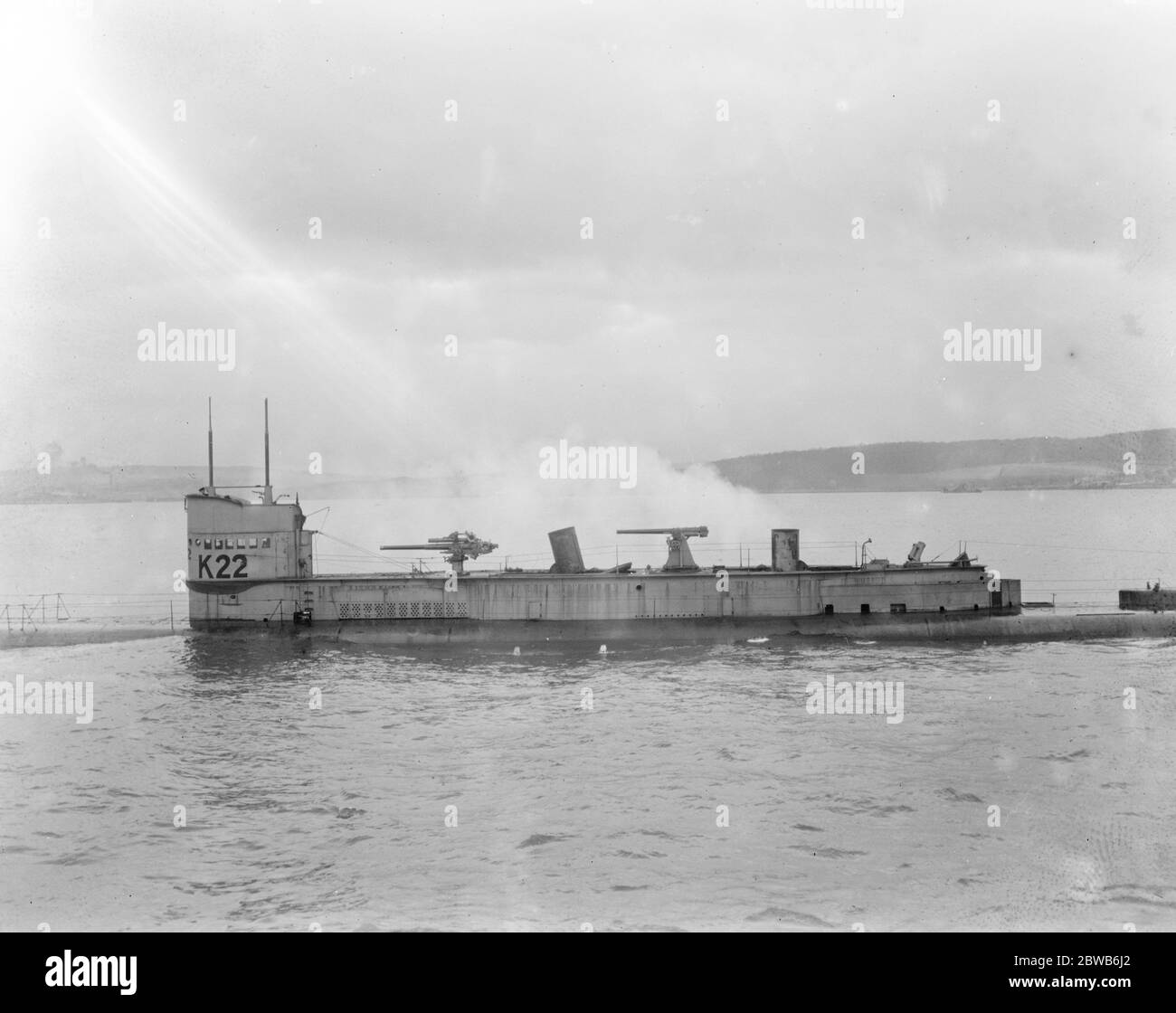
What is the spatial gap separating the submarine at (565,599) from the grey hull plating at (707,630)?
0.07 m

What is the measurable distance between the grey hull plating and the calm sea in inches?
41.7

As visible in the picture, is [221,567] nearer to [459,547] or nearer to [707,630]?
[459,547]

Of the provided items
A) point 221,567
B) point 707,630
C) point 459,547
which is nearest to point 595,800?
point 707,630

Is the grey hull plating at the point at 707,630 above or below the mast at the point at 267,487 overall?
below

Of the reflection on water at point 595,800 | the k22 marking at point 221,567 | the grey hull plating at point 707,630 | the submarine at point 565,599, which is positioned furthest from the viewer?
the k22 marking at point 221,567

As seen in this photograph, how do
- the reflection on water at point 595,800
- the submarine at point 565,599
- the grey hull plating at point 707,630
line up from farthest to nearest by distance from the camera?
1. the submarine at point 565,599
2. the grey hull plating at point 707,630
3. the reflection on water at point 595,800

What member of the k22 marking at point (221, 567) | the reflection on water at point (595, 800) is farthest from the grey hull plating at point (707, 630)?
the reflection on water at point (595, 800)

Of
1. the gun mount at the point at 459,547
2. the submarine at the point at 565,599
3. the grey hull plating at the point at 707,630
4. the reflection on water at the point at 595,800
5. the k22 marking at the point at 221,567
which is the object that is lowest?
the reflection on water at the point at 595,800

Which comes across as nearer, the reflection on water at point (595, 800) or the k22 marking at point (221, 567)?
the reflection on water at point (595, 800)

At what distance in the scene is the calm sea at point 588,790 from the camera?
55.3 ft

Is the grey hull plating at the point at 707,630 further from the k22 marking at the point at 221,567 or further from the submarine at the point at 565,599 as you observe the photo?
the k22 marking at the point at 221,567

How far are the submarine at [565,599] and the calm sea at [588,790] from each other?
5.65ft
